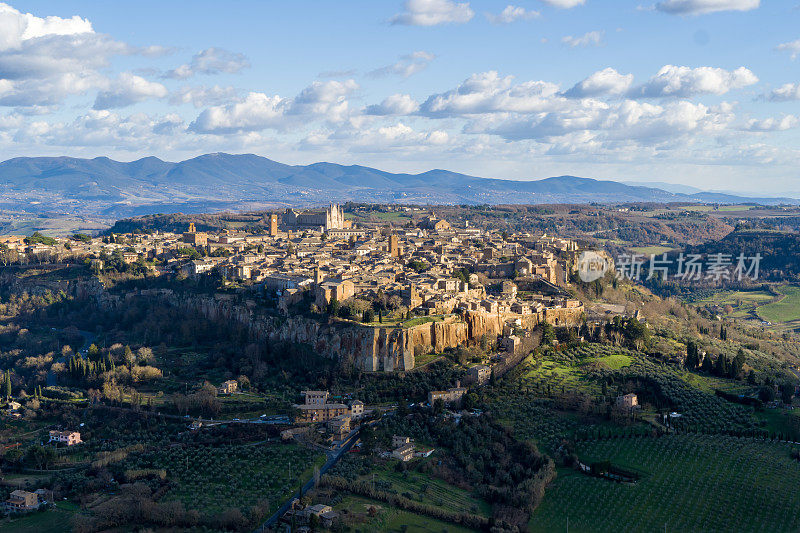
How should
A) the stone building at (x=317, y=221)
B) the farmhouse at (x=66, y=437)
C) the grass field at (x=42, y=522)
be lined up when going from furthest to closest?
the stone building at (x=317, y=221) < the farmhouse at (x=66, y=437) < the grass field at (x=42, y=522)

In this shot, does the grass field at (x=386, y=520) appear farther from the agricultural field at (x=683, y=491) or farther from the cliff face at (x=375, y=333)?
the cliff face at (x=375, y=333)

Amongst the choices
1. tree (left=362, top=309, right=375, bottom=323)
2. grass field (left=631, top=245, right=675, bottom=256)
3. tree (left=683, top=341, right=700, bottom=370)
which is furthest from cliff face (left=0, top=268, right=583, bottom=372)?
grass field (left=631, top=245, right=675, bottom=256)

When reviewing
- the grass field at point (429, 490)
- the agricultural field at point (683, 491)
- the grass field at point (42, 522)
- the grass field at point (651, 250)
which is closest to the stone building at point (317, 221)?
the grass field at point (651, 250)

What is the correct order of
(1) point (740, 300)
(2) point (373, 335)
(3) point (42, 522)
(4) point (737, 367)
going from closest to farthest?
(3) point (42, 522), (2) point (373, 335), (4) point (737, 367), (1) point (740, 300)

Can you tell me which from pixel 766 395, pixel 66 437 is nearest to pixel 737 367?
pixel 766 395

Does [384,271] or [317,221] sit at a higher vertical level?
[317,221]

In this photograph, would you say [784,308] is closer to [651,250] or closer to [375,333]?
[651,250]

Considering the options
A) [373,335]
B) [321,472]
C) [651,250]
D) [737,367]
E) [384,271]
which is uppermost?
[384,271]
